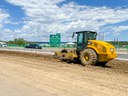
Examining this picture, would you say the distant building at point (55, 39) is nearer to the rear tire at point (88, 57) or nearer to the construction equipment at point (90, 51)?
the construction equipment at point (90, 51)

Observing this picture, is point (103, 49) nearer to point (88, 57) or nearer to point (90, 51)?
point (90, 51)

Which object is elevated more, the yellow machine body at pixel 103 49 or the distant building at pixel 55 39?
the distant building at pixel 55 39

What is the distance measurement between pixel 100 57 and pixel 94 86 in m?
8.58

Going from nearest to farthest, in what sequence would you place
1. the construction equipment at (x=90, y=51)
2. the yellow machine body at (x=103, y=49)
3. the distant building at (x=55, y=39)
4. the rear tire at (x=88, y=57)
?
1. the yellow machine body at (x=103, y=49)
2. the construction equipment at (x=90, y=51)
3. the rear tire at (x=88, y=57)
4. the distant building at (x=55, y=39)

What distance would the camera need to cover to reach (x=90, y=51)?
68.1 feet

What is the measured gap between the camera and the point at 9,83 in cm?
1269

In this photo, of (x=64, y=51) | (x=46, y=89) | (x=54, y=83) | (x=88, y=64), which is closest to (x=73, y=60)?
(x=64, y=51)

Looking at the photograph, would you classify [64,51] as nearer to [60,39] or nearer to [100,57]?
[100,57]

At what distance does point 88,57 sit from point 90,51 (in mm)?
498

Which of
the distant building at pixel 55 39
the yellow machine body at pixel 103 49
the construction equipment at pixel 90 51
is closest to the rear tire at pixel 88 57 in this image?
the construction equipment at pixel 90 51

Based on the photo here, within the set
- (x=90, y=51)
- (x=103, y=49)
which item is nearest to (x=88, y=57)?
(x=90, y=51)

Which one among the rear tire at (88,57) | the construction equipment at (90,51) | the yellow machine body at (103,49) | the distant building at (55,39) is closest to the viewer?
the yellow machine body at (103,49)

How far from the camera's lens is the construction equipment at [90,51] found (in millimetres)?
20156

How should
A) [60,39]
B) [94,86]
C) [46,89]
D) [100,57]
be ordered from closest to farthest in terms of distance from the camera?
[46,89], [94,86], [100,57], [60,39]
